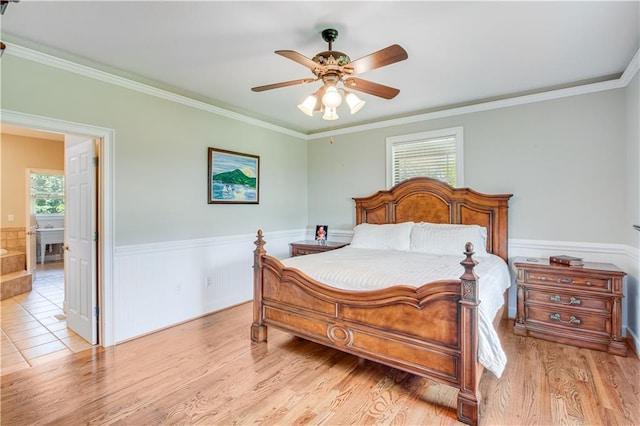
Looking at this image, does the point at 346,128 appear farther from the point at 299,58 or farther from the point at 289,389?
the point at 289,389

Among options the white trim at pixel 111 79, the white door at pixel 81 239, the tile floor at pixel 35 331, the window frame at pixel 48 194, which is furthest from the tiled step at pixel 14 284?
the white trim at pixel 111 79

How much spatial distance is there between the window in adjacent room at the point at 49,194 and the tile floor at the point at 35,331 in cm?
284

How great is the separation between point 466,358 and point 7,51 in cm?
390

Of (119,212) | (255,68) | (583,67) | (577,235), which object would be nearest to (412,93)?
(583,67)

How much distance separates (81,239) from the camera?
10.5 feet

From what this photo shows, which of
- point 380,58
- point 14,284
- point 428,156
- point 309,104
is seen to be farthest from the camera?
point 14,284

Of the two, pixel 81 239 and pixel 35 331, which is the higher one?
pixel 81 239

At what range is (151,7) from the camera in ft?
6.82

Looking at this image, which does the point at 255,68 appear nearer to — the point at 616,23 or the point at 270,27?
the point at 270,27

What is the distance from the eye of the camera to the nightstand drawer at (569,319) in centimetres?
286

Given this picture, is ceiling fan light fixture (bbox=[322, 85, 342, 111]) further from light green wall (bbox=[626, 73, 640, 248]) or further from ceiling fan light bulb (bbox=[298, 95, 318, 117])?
light green wall (bbox=[626, 73, 640, 248])

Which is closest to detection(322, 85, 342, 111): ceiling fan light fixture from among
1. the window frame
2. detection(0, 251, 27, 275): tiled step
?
detection(0, 251, 27, 275): tiled step

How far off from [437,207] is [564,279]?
4.92 feet

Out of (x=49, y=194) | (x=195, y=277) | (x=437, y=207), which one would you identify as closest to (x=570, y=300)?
(x=437, y=207)
